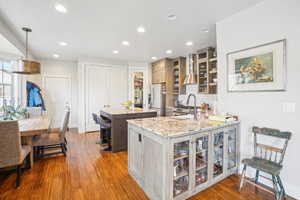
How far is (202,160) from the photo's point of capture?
204 cm

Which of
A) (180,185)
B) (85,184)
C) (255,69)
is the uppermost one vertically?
(255,69)

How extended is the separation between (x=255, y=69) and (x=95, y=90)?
487 cm

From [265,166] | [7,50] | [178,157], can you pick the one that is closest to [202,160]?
[178,157]

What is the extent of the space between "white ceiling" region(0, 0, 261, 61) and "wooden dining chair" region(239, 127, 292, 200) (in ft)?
6.35

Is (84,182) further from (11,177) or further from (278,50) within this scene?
(278,50)

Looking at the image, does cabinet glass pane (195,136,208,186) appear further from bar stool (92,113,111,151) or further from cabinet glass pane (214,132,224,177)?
bar stool (92,113,111,151)

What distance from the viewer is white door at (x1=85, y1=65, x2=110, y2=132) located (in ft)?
17.4

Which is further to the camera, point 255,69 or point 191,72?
point 191,72

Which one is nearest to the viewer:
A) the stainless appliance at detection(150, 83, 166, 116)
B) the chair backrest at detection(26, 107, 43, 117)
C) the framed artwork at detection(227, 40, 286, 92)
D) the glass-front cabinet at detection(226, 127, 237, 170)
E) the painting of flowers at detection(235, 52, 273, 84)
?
the framed artwork at detection(227, 40, 286, 92)

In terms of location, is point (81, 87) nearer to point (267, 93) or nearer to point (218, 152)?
point (218, 152)

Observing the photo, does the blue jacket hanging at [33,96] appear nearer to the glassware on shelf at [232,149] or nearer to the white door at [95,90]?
the white door at [95,90]

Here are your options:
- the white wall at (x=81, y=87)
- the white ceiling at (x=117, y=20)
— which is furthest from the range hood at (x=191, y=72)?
the white wall at (x=81, y=87)

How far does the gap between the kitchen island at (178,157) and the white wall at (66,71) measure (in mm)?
4607

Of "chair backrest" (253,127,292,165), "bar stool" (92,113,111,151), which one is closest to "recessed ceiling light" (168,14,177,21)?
"chair backrest" (253,127,292,165)
